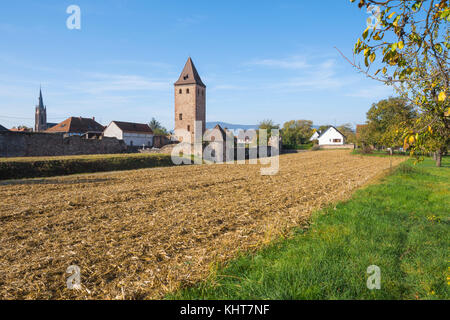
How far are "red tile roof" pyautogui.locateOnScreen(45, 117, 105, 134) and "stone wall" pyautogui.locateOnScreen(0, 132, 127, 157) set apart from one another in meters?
30.0

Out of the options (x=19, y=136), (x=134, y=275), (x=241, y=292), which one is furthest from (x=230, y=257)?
(x=19, y=136)

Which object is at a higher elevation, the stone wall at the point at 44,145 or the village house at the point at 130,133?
the village house at the point at 130,133

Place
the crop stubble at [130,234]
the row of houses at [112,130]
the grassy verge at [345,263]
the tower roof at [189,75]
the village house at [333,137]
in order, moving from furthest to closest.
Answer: the village house at [333,137] < the row of houses at [112,130] < the tower roof at [189,75] < the crop stubble at [130,234] < the grassy verge at [345,263]

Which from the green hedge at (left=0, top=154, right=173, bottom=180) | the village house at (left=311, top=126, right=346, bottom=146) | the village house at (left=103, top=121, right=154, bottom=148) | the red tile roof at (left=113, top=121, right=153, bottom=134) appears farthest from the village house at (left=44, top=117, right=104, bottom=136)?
the village house at (left=311, top=126, right=346, bottom=146)

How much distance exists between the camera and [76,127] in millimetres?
59594

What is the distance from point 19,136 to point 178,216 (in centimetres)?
2622

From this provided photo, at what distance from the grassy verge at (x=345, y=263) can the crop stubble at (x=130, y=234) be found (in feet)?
1.61

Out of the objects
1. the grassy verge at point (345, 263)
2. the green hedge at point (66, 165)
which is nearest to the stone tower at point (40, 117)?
the green hedge at point (66, 165)

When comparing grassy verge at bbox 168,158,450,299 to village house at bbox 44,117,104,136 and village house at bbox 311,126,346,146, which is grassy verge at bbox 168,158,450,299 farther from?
village house at bbox 311,126,346,146

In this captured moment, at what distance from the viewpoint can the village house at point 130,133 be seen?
59.5 metres

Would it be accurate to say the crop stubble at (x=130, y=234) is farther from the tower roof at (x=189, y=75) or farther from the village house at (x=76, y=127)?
the village house at (x=76, y=127)

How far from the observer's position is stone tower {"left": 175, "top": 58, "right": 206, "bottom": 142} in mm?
56156
